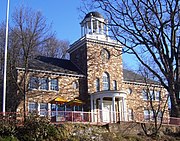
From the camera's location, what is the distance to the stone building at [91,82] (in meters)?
32.9

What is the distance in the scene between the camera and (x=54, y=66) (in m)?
36.0

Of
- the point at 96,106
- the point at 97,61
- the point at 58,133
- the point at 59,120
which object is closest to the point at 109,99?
the point at 96,106

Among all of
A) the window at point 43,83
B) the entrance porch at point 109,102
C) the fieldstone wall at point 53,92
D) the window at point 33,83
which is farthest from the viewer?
the entrance porch at point 109,102

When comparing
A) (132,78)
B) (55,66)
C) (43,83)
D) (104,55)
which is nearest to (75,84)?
(55,66)

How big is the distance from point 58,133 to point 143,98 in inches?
858

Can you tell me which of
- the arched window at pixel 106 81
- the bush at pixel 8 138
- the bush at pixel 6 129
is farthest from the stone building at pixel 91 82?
the bush at pixel 8 138

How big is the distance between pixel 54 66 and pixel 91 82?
4.31m

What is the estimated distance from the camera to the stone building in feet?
108

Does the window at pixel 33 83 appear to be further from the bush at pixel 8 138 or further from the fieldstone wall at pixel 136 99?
the bush at pixel 8 138

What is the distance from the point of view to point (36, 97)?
107ft

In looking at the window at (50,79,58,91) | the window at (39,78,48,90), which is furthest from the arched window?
the window at (39,78,48,90)

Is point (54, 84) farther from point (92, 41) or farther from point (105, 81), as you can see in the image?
point (92, 41)

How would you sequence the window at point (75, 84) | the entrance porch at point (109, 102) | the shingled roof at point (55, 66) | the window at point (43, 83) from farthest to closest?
1. the window at point (75, 84)
2. the shingled roof at point (55, 66)
3. the entrance porch at point (109, 102)
4. the window at point (43, 83)

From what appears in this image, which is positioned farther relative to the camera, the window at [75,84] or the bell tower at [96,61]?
the bell tower at [96,61]
